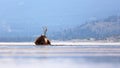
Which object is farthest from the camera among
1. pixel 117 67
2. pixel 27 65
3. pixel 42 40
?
pixel 42 40

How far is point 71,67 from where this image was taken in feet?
121

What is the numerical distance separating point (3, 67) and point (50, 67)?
276 cm

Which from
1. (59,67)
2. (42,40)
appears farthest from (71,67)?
(42,40)

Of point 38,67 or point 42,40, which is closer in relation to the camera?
point 38,67

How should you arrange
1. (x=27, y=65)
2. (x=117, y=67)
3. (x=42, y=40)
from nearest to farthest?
(x=117, y=67) < (x=27, y=65) < (x=42, y=40)

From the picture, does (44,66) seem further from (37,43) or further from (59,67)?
(37,43)

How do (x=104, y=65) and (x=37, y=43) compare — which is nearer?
(x=104, y=65)

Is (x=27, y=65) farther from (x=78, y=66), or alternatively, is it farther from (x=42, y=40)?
(x=42, y=40)

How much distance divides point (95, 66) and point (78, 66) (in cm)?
117

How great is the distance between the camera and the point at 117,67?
36062 mm

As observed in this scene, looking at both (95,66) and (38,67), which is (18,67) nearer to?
(38,67)

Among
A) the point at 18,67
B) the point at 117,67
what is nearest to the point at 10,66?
the point at 18,67

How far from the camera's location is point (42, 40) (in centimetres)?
9612

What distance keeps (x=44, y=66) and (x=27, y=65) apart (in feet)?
4.90
